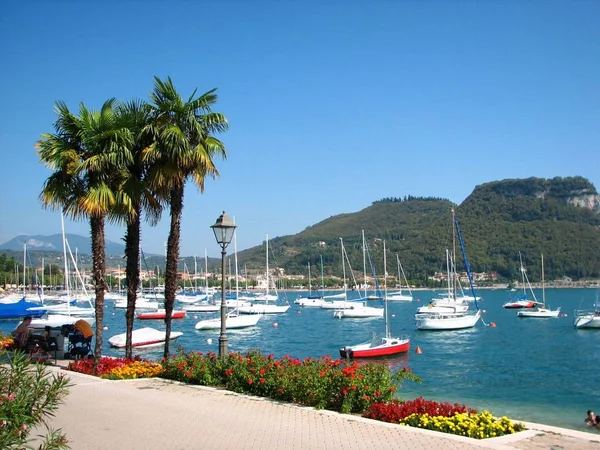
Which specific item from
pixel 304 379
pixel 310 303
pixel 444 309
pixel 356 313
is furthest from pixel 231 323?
pixel 310 303

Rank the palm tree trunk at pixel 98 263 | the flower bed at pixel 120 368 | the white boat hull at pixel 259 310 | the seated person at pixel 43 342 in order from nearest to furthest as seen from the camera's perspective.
Answer: the flower bed at pixel 120 368 → the palm tree trunk at pixel 98 263 → the seated person at pixel 43 342 → the white boat hull at pixel 259 310

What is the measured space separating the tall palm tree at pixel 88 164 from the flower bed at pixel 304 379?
477 cm

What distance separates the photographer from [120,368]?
17.3m

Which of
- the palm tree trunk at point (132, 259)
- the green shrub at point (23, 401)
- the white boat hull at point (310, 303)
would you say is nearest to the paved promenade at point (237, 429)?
the green shrub at point (23, 401)

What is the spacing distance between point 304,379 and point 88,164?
938cm

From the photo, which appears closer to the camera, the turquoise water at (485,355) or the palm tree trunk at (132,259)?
the palm tree trunk at (132,259)

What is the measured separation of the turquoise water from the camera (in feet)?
87.0

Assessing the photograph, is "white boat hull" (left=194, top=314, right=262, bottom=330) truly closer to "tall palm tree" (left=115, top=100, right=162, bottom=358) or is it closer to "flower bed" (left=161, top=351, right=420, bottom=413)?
"tall palm tree" (left=115, top=100, right=162, bottom=358)

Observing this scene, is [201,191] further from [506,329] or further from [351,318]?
[351,318]

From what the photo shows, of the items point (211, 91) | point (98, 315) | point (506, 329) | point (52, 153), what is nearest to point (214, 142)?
point (211, 91)

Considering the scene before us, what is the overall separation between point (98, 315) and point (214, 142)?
20.9 ft

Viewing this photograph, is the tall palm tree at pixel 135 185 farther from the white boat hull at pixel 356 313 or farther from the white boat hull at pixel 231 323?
the white boat hull at pixel 356 313

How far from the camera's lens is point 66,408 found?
12648mm

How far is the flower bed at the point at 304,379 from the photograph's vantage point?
12.2m
